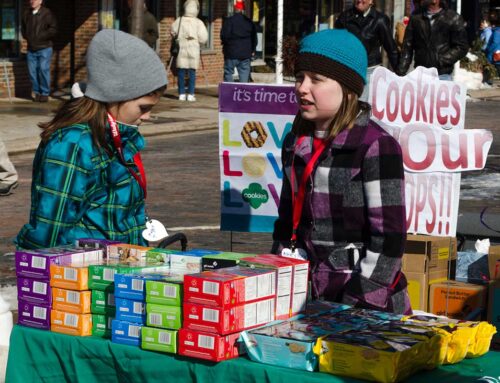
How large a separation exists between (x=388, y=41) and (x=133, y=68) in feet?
38.2

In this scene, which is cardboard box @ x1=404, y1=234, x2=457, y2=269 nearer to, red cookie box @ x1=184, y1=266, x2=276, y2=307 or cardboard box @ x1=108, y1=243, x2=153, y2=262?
cardboard box @ x1=108, y1=243, x2=153, y2=262

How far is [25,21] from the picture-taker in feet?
77.6

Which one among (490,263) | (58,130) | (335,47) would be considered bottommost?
(490,263)

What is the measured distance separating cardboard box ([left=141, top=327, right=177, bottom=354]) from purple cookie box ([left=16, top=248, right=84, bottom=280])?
0.49 metres

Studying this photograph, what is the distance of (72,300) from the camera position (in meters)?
4.45

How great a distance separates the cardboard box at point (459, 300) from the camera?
6.75m

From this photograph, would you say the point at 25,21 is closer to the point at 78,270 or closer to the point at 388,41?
the point at 388,41

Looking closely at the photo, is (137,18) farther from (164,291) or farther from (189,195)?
(164,291)

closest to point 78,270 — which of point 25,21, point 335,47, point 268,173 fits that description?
point 335,47

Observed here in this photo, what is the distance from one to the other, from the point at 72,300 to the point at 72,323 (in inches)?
3.3

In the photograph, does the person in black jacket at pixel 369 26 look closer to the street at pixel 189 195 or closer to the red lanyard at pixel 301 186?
the street at pixel 189 195

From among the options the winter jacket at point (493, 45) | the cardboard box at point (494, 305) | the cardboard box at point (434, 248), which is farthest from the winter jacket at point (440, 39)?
the winter jacket at point (493, 45)

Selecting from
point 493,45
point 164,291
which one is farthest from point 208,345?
point 493,45

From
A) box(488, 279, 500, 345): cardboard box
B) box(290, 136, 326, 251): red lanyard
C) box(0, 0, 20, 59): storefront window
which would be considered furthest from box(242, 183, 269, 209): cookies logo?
box(0, 0, 20, 59): storefront window
